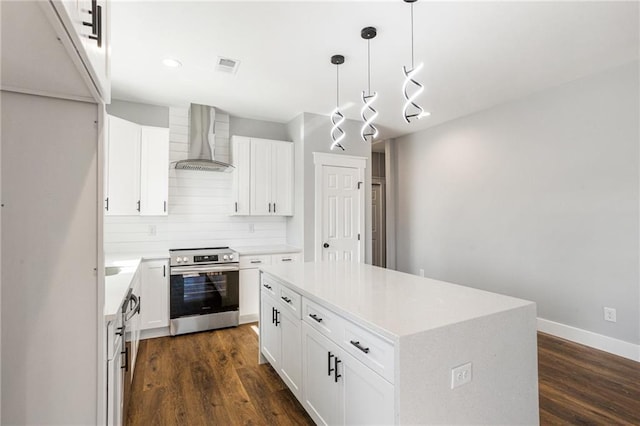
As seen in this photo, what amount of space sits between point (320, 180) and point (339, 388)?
3154 millimetres

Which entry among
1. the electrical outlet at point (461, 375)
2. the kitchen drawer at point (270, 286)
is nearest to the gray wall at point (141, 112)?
the kitchen drawer at point (270, 286)

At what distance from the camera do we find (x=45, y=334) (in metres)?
1.27

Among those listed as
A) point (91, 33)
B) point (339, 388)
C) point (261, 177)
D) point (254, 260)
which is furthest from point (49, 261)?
point (261, 177)

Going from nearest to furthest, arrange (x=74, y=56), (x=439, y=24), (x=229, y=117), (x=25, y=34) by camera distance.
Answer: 1. (x=25, y=34)
2. (x=74, y=56)
3. (x=439, y=24)
4. (x=229, y=117)

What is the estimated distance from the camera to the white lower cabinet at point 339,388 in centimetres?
138

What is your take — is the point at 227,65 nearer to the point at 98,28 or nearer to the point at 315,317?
the point at 98,28

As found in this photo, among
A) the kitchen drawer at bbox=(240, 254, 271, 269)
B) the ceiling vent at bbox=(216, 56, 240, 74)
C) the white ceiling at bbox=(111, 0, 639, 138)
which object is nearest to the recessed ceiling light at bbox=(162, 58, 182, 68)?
the white ceiling at bbox=(111, 0, 639, 138)

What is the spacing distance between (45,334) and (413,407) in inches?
58.4

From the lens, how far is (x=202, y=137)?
13.3 ft

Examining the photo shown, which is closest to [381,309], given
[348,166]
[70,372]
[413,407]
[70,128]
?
[413,407]

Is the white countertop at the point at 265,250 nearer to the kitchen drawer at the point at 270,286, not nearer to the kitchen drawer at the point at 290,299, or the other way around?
the kitchen drawer at the point at 270,286

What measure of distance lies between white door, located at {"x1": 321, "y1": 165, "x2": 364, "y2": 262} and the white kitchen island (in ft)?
7.97

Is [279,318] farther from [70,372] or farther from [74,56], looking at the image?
[74,56]

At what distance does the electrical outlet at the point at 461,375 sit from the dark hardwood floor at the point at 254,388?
116cm
